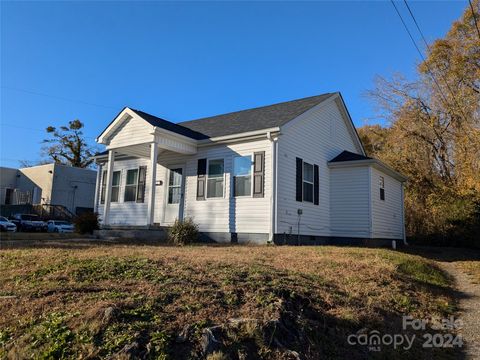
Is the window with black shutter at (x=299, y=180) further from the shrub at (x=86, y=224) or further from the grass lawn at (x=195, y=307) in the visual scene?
the shrub at (x=86, y=224)

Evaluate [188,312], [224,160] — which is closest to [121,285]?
[188,312]

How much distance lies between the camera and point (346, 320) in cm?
492

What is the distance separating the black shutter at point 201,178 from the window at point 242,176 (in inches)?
53.0

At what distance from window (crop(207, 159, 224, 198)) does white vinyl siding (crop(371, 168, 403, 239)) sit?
5.90 metres

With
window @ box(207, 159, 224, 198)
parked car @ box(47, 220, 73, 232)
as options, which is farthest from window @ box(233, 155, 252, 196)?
parked car @ box(47, 220, 73, 232)

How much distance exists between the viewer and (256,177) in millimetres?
12930

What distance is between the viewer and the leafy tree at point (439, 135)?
18297 millimetres

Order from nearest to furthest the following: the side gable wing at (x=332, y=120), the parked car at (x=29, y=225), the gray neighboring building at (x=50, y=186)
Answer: the side gable wing at (x=332, y=120) → the parked car at (x=29, y=225) → the gray neighboring building at (x=50, y=186)

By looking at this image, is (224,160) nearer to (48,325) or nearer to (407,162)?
(48,325)

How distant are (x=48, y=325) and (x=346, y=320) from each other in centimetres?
336

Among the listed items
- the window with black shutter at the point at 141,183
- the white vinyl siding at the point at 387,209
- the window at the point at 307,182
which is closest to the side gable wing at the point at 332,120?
the window at the point at 307,182

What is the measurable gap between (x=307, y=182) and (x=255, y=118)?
10.4ft

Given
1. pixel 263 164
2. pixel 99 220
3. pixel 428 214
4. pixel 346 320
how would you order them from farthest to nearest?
pixel 428 214 < pixel 99 220 < pixel 263 164 < pixel 346 320

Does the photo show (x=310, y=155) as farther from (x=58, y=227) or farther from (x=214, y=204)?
(x=58, y=227)
